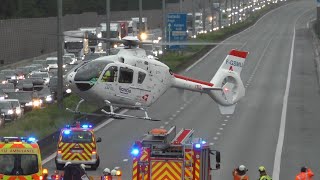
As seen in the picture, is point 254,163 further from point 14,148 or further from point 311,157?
point 14,148

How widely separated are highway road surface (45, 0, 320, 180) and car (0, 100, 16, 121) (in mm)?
4820

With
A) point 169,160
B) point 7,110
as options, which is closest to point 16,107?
point 7,110

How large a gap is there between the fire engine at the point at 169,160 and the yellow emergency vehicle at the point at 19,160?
2.31 metres

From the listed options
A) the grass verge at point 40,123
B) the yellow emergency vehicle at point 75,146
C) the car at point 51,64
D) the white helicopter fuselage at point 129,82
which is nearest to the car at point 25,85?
the car at point 51,64

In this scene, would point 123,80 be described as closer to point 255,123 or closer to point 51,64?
point 255,123

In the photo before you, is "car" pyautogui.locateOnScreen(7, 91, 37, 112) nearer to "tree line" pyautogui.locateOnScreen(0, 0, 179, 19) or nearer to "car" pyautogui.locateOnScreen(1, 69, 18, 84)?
"car" pyautogui.locateOnScreen(1, 69, 18, 84)

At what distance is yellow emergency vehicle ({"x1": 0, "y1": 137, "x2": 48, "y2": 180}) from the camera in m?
23.0

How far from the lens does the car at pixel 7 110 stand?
162 feet

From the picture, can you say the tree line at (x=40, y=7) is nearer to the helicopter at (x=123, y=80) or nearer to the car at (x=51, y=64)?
the car at (x=51, y=64)

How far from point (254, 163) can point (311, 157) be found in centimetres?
305

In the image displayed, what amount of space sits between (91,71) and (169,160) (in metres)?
7.37

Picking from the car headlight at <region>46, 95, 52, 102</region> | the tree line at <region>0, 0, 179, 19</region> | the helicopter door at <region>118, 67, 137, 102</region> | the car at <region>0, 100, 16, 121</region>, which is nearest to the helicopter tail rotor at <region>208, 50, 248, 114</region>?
the helicopter door at <region>118, 67, 137, 102</region>

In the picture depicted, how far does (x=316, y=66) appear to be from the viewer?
280 ft

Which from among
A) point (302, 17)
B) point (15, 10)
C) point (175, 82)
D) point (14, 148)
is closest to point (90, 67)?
point (175, 82)
